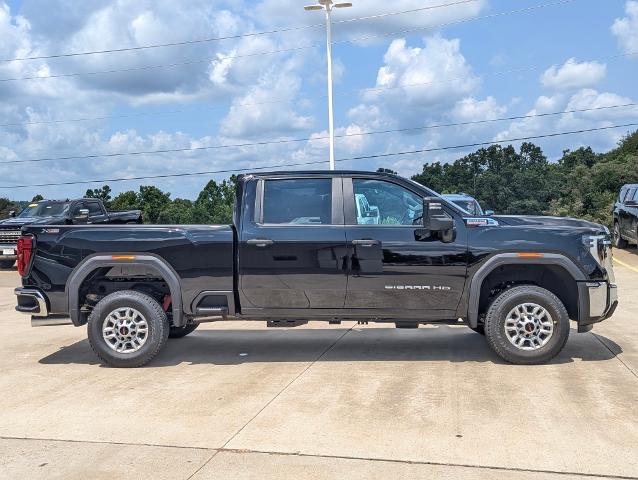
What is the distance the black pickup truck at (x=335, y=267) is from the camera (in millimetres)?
7023

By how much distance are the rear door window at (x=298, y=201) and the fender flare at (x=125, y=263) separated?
3.71ft

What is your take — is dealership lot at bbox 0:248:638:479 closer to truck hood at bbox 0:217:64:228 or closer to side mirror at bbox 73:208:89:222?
side mirror at bbox 73:208:89:222

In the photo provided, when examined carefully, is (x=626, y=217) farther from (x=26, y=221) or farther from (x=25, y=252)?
(x=25, y=252)

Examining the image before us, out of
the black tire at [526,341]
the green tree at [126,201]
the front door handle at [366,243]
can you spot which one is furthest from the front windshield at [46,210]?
the green tree at [126,201]

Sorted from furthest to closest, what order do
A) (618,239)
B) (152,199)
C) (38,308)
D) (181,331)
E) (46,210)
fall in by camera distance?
1. (152,199)
2. (618,239)
3. (46,210)
4. (181,331)
5. (38,308)

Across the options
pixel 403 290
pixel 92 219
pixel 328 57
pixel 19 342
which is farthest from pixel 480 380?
pixel 328 57

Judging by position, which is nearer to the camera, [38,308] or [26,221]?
[38,308]

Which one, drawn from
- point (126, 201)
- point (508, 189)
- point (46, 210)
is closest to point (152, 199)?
point (126, 201)

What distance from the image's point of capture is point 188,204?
5416cm

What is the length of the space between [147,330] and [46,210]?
49.5 feet

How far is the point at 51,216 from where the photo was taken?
66.7 feet

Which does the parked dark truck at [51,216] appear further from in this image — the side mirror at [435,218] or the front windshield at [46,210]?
the side mirror at [435,218]

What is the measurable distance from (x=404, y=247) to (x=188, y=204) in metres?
48.5

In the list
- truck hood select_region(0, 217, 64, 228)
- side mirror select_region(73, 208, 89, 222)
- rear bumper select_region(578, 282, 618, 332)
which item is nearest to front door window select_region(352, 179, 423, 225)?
rear bumper select_region(578, 282, 618, 332)
